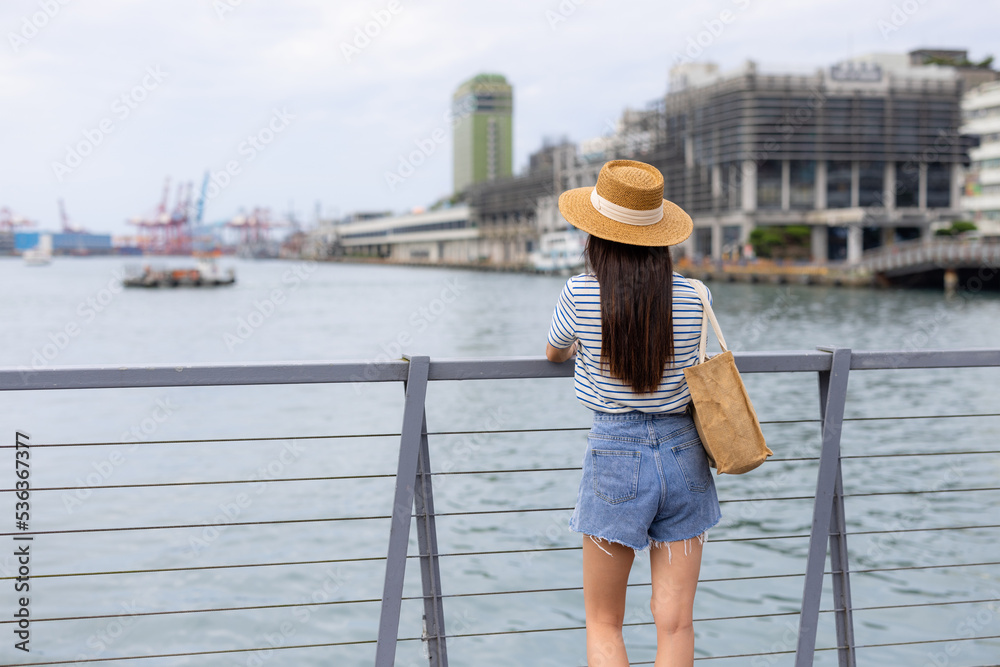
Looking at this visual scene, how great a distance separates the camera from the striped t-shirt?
7.43 ft

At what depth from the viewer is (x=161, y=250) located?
517 feet

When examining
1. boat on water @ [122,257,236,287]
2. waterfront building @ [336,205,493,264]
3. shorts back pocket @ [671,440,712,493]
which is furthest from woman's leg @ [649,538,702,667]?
waterfront building @ [336,205,493,264]

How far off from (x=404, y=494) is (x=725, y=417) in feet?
2.66

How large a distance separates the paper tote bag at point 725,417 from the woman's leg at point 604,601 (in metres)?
0.34

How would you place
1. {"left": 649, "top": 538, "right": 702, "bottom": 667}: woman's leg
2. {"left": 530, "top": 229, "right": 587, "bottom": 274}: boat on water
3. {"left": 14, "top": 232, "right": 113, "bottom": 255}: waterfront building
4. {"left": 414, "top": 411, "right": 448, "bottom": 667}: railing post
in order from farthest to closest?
{"left": 14, "top": 232, "right": 113, "bottom": 255}: waterfront building
{"left": 530, "top": 229, "right": 587, "bottom": 274}: boat on water
{"left": 414, "top": 411, "right": 448, "bottom": 667}: railing post
{"left": 649, "top": 538, "right": 702, "bottom": 667}: woman's leg

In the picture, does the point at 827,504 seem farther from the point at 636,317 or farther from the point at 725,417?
the point at 636,317

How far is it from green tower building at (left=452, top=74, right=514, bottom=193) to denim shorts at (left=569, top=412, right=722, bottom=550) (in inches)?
4278

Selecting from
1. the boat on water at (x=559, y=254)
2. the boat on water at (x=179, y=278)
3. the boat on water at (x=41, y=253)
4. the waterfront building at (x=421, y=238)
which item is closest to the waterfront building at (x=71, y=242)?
the boat on water at (x=41, y=253)

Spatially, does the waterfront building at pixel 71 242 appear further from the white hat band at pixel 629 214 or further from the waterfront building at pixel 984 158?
the white hat band at pixel 629 214

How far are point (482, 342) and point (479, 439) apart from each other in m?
16.6

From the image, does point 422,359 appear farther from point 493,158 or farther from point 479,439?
point 493,158

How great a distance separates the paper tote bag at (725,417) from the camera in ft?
7.37

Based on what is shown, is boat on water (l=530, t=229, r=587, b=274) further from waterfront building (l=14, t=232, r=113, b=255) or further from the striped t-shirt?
waterfront building (l=14, t=232, r=113, b=255)

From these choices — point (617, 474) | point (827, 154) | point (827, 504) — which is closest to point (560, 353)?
point (617, 474)
